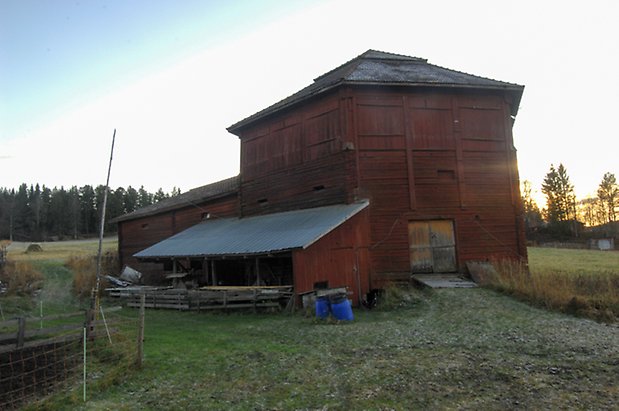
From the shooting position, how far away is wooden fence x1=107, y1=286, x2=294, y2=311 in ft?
47.4

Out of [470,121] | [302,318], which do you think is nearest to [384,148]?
[470,121]

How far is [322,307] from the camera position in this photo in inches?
496

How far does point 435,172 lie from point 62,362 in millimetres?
14666

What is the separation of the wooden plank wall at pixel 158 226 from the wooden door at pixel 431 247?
1074cm

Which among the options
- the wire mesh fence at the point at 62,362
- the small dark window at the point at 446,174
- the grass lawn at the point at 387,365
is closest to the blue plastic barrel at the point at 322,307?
the grass lawn at the point at 387,365

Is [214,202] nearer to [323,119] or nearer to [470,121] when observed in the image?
[323,119]

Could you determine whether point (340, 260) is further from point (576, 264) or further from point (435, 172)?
point (576, 264)

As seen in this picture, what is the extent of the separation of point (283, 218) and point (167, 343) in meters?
9.45

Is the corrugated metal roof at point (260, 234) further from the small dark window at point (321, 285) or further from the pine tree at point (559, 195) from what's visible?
the pine tree at point (559, 195)

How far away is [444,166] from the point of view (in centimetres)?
1769

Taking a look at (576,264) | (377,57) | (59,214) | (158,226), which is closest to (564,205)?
(576,264)

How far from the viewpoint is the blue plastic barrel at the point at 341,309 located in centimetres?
1230

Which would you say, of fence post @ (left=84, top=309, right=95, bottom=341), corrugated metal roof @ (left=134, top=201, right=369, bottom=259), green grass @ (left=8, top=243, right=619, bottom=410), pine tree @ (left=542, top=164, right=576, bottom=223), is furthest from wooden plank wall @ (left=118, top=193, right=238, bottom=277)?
pine tree @ (left=542, top=164, right=576, bottom=223)

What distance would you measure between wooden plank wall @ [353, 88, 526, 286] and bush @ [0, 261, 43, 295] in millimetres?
18586
